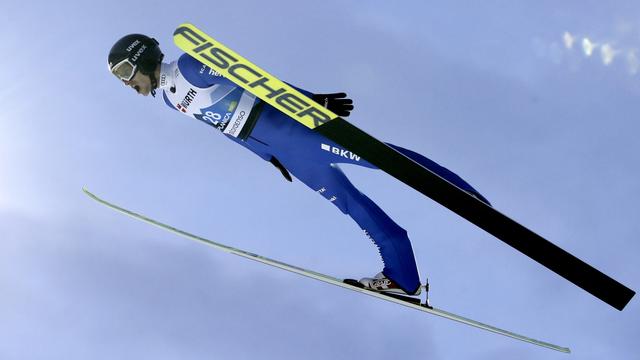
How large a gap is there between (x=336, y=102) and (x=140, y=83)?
6.84 ft

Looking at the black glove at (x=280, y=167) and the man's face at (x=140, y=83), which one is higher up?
the man's face at (x=140, y=83)

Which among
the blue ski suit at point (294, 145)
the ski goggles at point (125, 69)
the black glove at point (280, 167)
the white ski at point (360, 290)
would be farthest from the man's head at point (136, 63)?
the white ski at point (360, 290)

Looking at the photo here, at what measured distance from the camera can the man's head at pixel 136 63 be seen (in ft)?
22.0

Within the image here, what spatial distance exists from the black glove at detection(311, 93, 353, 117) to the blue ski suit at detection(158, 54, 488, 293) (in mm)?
135

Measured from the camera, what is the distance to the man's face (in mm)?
6727

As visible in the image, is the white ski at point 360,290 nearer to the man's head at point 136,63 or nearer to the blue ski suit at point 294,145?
the blue ski suit at point 294,145

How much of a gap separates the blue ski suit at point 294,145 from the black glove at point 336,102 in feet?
0.44

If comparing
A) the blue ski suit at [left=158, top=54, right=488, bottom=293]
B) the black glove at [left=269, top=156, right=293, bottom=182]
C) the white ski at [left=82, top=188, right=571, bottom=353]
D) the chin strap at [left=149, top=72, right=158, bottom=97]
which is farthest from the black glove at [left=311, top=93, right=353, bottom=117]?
the white ski at [left=82, top=188, right=571, bottom=353]

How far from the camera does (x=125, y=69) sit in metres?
6.71

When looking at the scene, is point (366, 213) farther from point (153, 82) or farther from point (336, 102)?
Result: point (153, 82)

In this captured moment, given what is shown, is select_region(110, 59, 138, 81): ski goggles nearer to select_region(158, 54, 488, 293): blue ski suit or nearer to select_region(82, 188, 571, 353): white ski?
select_region(158, 54, 488, 293): blue ski suit

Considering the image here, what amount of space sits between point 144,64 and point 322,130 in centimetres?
214

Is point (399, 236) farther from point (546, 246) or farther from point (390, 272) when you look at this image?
point (546, 246)

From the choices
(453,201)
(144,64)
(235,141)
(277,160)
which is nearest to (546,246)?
(453,201)
